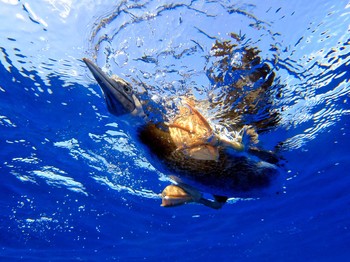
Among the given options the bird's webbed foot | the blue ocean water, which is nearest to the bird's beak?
the blue ocean water

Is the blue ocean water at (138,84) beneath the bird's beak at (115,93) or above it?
above

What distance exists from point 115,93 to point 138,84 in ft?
7.36

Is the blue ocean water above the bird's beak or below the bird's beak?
above

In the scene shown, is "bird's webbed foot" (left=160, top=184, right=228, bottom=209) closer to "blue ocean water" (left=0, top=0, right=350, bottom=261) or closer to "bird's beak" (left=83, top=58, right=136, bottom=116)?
"bird's beak" (left=83, top=58, right=136, bottom=116)

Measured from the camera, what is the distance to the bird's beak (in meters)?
3.65

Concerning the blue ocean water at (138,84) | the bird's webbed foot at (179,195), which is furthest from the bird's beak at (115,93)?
the bird's webbed foot at (179,195)

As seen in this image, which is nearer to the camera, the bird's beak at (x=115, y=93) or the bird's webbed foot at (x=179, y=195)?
the bird's beak at (x=115, y=93)

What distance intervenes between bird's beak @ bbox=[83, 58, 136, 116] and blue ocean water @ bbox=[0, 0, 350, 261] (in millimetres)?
1494

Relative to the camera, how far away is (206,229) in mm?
22688

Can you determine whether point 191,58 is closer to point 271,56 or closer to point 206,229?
point 271,56

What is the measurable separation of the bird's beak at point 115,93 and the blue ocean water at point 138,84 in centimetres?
149

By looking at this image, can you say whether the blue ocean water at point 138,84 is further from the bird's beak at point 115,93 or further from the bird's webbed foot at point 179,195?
the bird's webbed foot at point 179,195

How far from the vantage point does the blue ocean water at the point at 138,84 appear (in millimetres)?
5035

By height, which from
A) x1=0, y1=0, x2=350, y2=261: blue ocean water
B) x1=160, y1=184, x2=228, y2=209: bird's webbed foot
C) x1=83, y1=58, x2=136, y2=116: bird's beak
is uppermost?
x1=0, y1=0, x2=350, y2=261: blue ocean water
